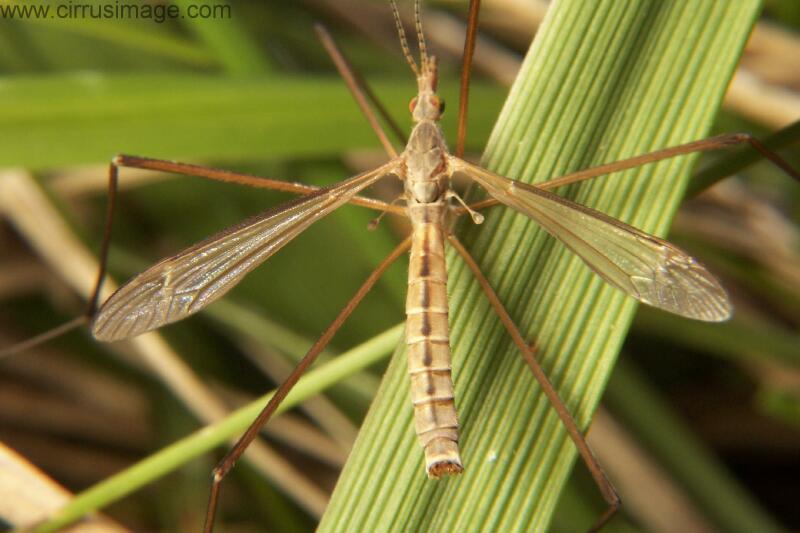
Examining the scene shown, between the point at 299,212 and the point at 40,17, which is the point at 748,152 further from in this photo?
the point at 40,17

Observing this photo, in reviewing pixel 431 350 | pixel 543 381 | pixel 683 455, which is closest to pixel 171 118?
pixel 431 350

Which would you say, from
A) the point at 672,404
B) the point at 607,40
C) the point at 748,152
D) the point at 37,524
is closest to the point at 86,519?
the point at 37,524

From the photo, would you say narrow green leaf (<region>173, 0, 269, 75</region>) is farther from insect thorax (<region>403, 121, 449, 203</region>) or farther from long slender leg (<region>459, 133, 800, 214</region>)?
long slender leg (<region>459, 133, 800, 214</region>)

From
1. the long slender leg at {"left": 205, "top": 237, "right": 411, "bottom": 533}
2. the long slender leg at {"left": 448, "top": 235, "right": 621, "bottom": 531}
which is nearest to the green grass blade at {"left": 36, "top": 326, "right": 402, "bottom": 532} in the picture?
the long slender leg at {"left": 205, "top": 237, "right": 411, "bottom": 533}

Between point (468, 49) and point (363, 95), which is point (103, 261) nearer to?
point (363, 95)

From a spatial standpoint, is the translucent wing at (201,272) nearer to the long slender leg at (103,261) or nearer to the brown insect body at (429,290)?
the brown insect body at (429,290)

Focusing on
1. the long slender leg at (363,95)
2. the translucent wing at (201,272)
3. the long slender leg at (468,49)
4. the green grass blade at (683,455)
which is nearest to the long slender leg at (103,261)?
the translucent wing at (201,272)
